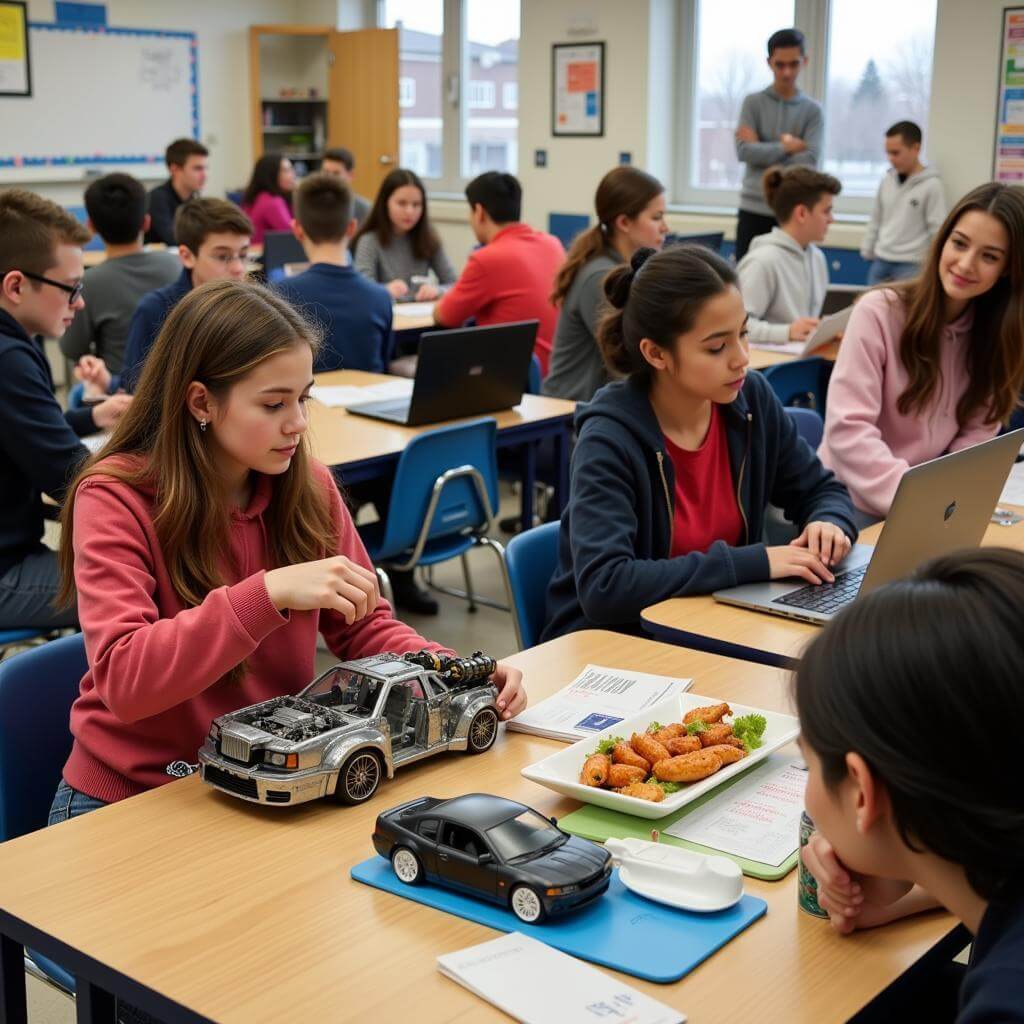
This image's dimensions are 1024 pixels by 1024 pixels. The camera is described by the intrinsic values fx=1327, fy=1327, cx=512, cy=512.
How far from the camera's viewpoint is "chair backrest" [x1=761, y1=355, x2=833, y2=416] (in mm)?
4160

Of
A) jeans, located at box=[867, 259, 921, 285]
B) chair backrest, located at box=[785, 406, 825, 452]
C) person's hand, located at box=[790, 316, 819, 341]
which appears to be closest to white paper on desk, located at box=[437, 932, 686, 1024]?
chair backrest, located at box=[785, 406, 825, 452]

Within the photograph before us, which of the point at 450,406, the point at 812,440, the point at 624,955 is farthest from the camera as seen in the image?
the point at 450,406

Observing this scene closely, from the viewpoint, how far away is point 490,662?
162cm

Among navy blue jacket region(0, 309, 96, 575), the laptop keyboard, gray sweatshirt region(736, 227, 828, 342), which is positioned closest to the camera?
the laptop keyboard

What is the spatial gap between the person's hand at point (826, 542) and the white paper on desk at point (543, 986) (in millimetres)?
1225

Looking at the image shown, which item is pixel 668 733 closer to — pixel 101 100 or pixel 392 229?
pixel 392 229

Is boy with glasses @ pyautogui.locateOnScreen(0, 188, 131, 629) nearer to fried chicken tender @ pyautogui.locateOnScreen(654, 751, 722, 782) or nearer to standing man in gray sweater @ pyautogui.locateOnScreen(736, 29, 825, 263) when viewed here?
fried chicken tender @ pyautogui.locateOnScreen(654, 751, 722, 782)

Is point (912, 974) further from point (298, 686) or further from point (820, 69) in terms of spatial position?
point (820, 69)

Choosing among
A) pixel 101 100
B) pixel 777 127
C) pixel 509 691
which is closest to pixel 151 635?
pixel 509 691

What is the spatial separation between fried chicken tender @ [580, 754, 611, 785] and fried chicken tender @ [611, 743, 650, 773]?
18 millimetres

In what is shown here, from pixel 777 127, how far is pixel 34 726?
6585 millimetres

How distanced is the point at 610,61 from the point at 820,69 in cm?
140

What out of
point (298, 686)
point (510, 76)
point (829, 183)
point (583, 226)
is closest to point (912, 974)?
point (298, 686)

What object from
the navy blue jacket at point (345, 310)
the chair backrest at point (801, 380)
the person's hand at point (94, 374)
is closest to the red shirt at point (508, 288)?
the navy blue jacket at point (345, 310)
